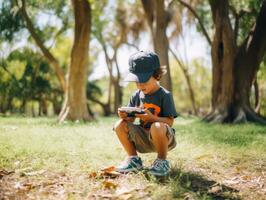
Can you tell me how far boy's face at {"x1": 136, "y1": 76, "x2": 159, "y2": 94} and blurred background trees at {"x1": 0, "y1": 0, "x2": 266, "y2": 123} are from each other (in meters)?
8.41

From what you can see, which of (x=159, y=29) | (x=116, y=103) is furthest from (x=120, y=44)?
(x=159, y=29)

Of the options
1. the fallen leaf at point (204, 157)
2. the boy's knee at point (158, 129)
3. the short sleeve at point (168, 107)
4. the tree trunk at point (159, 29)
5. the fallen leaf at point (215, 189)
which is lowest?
the fallen leaf at point (215, 189)

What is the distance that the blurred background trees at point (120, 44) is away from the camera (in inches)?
517

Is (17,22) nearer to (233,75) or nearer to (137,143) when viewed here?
(233,75)

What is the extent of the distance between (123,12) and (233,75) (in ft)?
44.9

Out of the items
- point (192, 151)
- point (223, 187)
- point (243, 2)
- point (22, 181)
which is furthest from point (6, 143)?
point (243, 2)

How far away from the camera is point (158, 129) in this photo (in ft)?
14.1

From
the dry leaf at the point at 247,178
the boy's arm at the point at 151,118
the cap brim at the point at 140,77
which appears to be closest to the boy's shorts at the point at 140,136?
the boy's arm at the point at 151,118

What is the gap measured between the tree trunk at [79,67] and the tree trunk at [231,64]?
409 cm

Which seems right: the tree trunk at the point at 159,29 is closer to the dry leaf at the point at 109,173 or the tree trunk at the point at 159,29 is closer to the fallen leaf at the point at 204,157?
the fallen leaf at the point at 204,157

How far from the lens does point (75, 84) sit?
13.0 meters

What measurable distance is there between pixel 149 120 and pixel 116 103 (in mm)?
23535

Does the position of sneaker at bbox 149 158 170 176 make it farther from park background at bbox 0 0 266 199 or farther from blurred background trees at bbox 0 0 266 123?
blurred background trees at bbox 0 0 266 123

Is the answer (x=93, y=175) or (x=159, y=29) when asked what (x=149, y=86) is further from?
(x=159, y=29)
